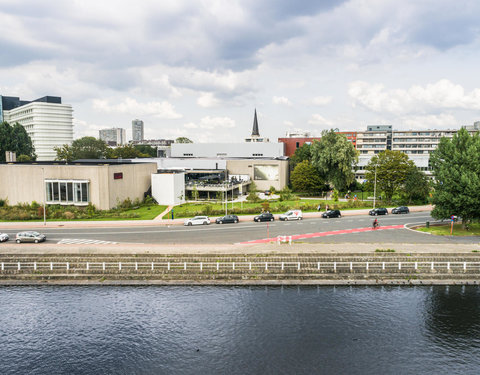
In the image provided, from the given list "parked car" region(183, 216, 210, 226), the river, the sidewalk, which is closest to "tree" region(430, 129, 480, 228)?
the river

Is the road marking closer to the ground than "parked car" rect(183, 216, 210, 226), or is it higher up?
closer to the ground

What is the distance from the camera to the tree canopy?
110 m

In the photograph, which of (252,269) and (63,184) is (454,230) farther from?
(63,184)

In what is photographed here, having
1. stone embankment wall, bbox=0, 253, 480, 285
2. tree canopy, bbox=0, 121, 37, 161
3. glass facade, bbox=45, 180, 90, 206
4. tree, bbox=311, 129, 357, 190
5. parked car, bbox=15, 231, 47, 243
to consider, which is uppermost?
tree canopy, bbox=0, 121, 37, 161

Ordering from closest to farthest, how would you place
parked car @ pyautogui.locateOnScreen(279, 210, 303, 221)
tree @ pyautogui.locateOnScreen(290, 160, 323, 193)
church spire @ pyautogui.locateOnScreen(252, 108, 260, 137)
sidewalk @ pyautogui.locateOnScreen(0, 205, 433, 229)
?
sidewalk @ pyautogui.locateOnScreen(0, 205, 433, 229) < parked car @ pyautogui.locateOnScreen(279, 210, 303, 221) < tree @ pyautogui.locateOnScreen(290, 160, 323, 193) < church spire @ pyautogui.locateOnScreen(252, 108, 260, 137)

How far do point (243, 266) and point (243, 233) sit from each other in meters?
11.6

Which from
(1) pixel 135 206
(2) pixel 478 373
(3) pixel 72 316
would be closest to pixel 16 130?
(1) pixel 135 206

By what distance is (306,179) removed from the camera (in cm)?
7994

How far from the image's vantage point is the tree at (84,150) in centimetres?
11369

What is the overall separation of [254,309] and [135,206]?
42041 millimetres

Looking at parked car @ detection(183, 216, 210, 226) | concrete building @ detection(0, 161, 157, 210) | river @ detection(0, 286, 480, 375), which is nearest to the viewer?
river @ detection(0, 286, 480, 375)

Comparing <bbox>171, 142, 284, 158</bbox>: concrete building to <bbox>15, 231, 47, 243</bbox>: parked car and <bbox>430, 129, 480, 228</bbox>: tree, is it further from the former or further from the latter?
<bbox>15, 231, 47, 243</bbox>: parked car

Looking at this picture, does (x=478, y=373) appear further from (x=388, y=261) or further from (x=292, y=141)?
(x=292, y=141)

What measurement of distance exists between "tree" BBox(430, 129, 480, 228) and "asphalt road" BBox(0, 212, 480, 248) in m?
3.82
